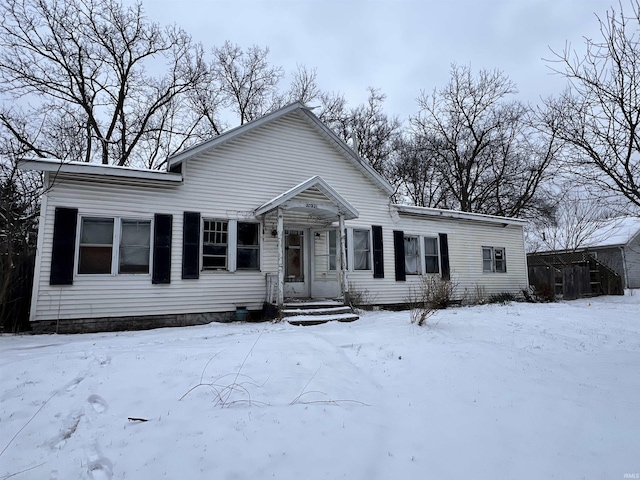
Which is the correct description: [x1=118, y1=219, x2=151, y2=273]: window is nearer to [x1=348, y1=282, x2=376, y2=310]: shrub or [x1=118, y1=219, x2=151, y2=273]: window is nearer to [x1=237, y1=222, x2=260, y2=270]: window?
[x1=237, y1=222, x2=260, y2=270]: window

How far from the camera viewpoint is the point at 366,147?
2497 centimetres

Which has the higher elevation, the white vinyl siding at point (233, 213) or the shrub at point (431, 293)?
the white vinyl siding at point (233, 213)

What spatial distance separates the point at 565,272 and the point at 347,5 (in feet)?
46.9

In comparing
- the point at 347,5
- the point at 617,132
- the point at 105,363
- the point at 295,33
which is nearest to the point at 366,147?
the point at 295,33

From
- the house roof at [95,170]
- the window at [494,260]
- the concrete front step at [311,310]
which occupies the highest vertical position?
the house roof at [95,170]

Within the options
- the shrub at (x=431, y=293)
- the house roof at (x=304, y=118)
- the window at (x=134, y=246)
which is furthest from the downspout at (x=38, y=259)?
the shrub at (x=431, y=293)

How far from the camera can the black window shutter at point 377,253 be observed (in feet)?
36.7

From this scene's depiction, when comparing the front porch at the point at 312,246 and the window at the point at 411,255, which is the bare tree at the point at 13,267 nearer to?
the front porch at the point at 312,246

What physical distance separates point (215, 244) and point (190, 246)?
26.1 inches

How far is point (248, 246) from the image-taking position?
373 inches

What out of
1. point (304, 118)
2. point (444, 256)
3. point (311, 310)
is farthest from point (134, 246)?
point (444, 256)

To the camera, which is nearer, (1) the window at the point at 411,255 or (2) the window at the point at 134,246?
(2) the window at the point at 134,246

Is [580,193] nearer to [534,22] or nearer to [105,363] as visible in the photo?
[534,22]

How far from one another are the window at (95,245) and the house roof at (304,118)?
2.19 metres
